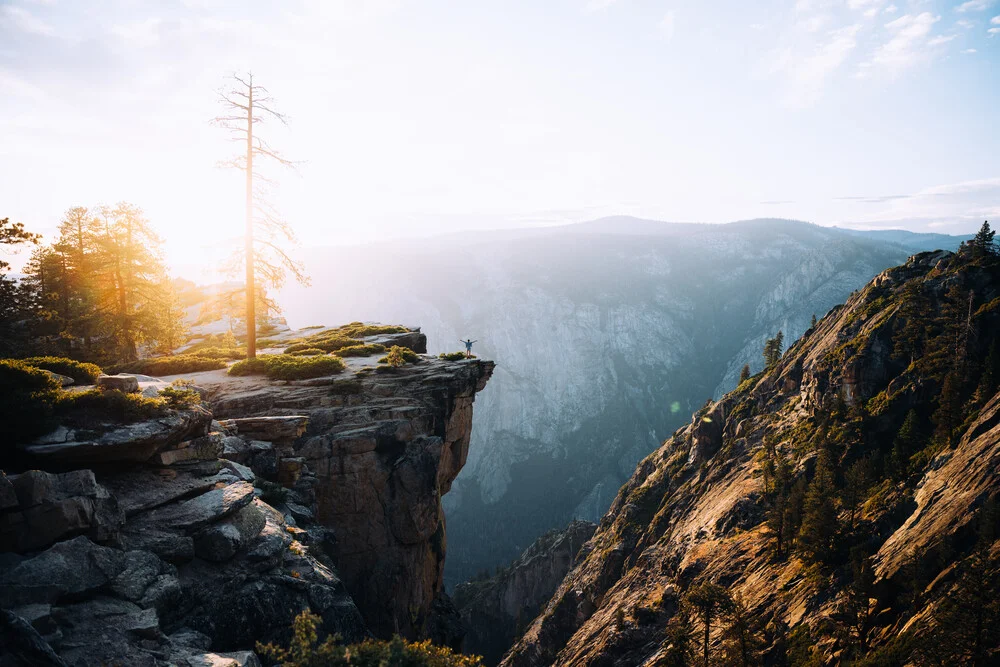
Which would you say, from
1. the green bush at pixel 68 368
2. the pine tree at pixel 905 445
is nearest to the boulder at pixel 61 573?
the green bush at pixel 68 368

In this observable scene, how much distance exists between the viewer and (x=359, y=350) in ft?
113

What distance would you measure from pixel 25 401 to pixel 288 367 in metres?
14.7

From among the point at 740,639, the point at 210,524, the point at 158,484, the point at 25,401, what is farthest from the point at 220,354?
the point at 740,639

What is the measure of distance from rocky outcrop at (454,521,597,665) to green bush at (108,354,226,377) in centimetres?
8958

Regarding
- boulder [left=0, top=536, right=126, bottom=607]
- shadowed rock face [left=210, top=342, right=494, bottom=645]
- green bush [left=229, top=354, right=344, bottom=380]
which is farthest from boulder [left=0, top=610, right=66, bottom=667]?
green bush [left=229, top=354, right=344, bottom=380]

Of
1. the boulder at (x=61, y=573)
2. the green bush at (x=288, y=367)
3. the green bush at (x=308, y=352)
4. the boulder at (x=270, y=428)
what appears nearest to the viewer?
the boulder at (x=61, y=573)

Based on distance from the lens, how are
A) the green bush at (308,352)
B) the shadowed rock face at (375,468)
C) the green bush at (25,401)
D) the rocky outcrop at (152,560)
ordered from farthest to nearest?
the green bush at (308,352), the shadowed rock face at (375,468), the green bush at (25,401), the rocky outcrop at (152,560)

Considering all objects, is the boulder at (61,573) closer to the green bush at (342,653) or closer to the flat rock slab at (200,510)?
the flat rock slab at (200,510)

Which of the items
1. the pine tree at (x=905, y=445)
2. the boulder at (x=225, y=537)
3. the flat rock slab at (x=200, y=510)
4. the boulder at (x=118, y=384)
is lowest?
the pine tree at (x=905, y=445)

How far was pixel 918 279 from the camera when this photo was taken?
49.9m

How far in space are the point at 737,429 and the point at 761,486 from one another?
16.2 m

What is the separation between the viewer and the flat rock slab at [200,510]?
1361 centimetres

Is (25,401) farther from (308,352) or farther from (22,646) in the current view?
(308,352)

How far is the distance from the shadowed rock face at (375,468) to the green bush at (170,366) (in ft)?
16.5
